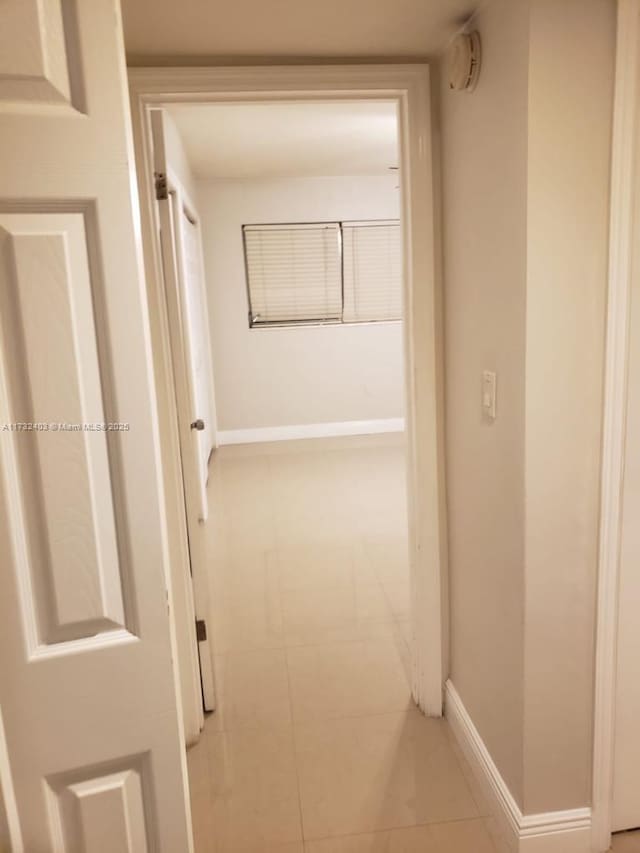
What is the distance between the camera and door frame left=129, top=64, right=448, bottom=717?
184cm

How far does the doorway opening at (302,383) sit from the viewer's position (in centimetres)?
200

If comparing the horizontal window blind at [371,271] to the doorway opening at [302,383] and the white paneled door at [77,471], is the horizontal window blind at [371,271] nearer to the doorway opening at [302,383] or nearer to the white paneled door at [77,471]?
the doorway opening at [302,383]

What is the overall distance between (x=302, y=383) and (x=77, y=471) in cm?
510

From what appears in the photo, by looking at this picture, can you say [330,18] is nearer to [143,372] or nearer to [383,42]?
[383,42]

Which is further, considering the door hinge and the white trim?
the door hinge

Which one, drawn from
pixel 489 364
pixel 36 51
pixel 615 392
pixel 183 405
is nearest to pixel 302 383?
pixel 183 405

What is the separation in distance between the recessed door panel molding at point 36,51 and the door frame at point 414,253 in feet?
3.06

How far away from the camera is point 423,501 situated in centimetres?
216

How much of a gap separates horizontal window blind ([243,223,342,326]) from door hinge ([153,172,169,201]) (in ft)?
13.0

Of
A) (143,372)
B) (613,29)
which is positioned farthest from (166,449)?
(613,29)

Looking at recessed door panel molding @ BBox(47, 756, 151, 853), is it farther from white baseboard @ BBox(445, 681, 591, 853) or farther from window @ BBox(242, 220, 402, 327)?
window @ BBox(242, 220, 402, 327)

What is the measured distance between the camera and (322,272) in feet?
19.7

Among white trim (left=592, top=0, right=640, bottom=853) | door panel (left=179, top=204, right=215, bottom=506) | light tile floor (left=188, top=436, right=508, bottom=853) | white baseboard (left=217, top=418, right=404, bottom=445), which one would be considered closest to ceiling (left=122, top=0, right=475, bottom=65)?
white trim (left=592, top=0, right=640, bottom=853)

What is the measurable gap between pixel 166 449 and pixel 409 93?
4.25ft
